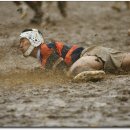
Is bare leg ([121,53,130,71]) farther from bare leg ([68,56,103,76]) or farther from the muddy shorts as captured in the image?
bare leg ([68,56,103,76])

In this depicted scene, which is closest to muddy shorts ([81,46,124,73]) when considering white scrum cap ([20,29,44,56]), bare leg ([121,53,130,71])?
bare leg ([121,53,130,71])

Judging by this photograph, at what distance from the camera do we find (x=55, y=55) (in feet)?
20.0

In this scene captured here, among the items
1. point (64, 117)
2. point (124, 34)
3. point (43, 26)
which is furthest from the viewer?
point (43, 26)

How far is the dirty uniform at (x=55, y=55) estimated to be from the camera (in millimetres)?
6121

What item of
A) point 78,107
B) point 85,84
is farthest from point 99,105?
point 85,84

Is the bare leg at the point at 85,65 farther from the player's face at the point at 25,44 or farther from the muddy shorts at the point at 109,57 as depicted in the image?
the player's face at the point at 25,44

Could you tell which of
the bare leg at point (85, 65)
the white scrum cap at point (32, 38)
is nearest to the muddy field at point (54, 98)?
the bare leg at point (85, 65)

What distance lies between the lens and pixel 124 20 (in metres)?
13.6

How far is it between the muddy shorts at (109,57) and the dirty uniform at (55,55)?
0.59ft

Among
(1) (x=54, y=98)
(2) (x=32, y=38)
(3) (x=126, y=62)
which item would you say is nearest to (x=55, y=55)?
(2) (x=32, y=38)

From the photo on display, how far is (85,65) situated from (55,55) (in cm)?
47

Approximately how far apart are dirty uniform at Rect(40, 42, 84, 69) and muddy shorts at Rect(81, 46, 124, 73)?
18 cm

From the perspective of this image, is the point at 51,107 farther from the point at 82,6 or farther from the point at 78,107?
the point at 82,6

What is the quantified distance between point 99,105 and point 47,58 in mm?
1738
